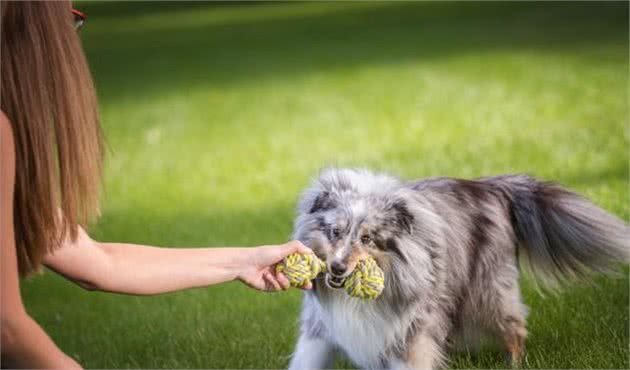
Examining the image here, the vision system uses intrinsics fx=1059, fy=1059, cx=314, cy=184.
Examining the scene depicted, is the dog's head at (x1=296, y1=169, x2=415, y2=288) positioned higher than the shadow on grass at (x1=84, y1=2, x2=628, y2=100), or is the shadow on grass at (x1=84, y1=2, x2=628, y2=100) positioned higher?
the shadow on grass at (x1=84, y1=2, x2=628, y2=100)

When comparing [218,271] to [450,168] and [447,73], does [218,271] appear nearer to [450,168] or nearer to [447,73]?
[450,168]

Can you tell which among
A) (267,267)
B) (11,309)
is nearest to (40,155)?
(11,309)

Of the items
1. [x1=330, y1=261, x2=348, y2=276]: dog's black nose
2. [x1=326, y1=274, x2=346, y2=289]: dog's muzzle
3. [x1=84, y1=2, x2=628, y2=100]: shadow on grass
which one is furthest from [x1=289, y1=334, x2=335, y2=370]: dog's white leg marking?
[x1=84, y1=2, x2=628, y2=100]: shadow on grass

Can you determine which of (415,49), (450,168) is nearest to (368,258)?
(450,168)

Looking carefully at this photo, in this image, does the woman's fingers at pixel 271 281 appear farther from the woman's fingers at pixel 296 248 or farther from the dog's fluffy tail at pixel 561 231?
the dog's fluffy tail at pixel 561 231

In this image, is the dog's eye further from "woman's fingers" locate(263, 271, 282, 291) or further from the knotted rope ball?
"woman's fingers" locate(263, 271, 282, 291)

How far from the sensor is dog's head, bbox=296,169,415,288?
4.34 meters

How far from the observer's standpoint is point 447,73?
16.0m

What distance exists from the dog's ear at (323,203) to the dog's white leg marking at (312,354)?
60 centimetres

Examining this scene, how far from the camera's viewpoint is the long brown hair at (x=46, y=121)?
122 inches

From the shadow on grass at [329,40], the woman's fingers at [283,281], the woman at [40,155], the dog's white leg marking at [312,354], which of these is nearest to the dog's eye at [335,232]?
the woman's fingers at [283,281]

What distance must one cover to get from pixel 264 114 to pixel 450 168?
206 inches

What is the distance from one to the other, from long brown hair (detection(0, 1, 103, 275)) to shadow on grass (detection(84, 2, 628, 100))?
46.2 feet

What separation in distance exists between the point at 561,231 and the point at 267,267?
182 centimetres
